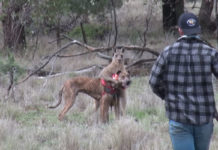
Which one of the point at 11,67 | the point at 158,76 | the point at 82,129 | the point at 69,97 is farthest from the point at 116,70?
the point at 158,76

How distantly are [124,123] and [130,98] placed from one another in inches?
132

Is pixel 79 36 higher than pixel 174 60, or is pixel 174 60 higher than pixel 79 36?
pixel 79 36

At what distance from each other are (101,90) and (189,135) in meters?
4.55

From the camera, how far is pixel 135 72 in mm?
13078

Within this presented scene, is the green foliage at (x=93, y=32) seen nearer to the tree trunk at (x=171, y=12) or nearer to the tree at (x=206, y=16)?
the tree trunk at (x=171, y=12)

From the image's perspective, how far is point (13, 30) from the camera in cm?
1700

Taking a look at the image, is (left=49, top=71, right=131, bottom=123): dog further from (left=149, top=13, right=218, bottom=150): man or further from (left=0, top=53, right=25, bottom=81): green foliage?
(left=149, top=13, right=218, bottom=150): man

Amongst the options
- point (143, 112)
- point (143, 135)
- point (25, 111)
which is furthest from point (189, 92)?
point (25, 111)

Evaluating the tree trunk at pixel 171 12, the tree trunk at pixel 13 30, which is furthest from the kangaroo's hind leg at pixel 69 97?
the tree trunk at pixel 171 12

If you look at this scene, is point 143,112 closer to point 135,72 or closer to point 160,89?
point 135,72

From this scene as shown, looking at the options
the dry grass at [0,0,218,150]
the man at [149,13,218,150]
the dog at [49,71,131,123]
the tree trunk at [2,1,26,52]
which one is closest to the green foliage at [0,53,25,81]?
the dry grass at [0,0,218,150]

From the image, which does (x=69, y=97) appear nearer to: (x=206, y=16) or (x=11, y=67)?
(x=11, y=67)

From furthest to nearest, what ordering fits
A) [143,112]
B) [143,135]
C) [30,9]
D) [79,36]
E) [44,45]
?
[79,36] < [44,45] < [30,9] < [143,112] < [143,135]

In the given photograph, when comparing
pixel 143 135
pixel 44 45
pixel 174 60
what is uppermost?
pixel 44 45
